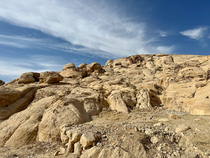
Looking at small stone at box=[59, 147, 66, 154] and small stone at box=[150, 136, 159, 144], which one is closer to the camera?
small stone at box=[150, 136, 159, 144]

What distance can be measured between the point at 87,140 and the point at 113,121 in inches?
145

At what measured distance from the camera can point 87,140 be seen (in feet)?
22.3

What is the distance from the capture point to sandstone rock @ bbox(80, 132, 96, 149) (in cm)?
678

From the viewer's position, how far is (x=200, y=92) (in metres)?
13.2

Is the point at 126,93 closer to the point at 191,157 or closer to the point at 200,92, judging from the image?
the point at 200,92

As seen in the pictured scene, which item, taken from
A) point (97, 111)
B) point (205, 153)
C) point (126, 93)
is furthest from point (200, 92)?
point (97, 111)

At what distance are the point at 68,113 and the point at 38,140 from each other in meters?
2.50

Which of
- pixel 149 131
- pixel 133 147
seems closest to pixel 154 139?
pixel 149 131

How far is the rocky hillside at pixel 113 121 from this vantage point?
6645 millimetres

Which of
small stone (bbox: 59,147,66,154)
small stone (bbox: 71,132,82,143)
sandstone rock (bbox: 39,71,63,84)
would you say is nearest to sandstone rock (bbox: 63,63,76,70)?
sandstone rock (bbox: 39,71,63,84)

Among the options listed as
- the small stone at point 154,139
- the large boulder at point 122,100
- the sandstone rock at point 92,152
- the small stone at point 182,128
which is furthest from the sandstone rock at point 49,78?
the small stone at point 182,128

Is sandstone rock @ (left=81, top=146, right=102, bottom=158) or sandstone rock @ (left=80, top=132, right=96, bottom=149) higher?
sandstone rock @ (left=80, top=132, right=96, bottom=149)

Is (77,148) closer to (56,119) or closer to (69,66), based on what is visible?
(56,119)

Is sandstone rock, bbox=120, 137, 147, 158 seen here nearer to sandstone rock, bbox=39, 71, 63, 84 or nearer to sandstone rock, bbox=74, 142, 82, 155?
sandstone rock, bbox=74, 142, 82, 155
